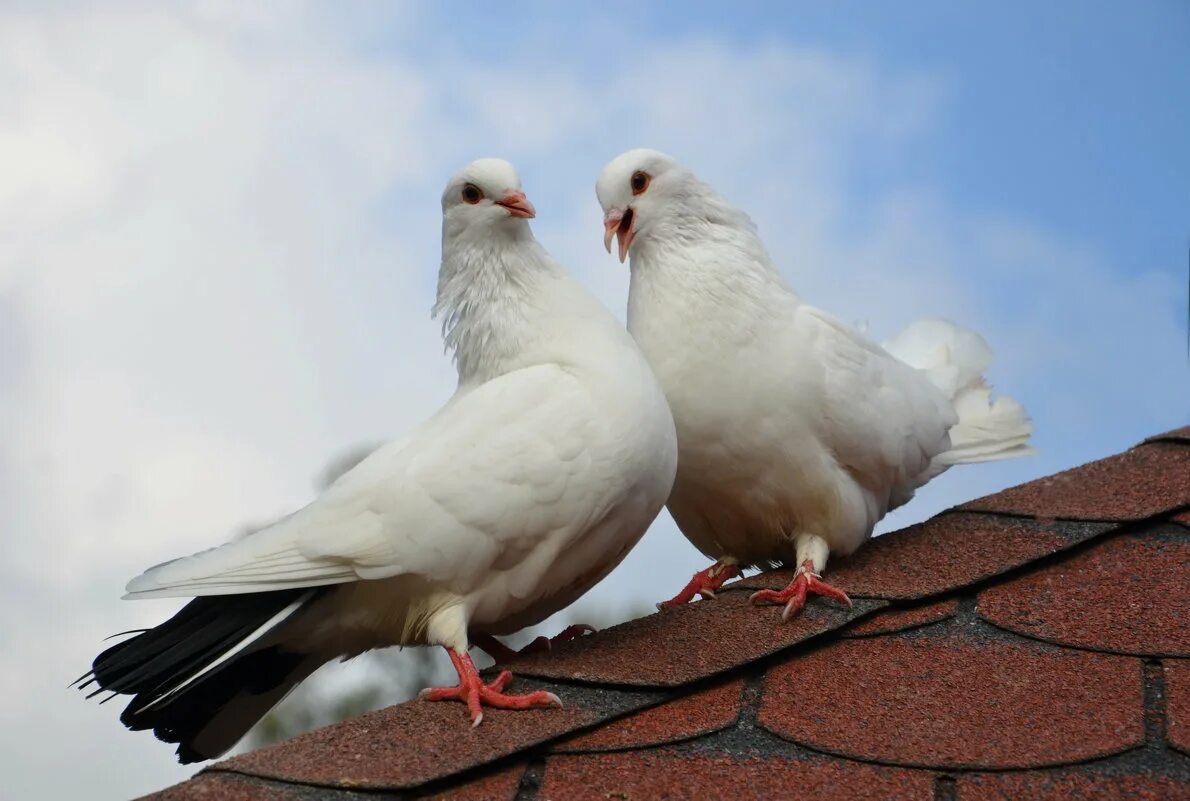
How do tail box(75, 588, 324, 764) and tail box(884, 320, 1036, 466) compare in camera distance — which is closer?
tail box(75, 588, 324, 764)

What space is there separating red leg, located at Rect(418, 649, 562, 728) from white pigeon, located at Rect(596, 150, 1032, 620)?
1054 mm

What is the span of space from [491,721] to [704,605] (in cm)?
96

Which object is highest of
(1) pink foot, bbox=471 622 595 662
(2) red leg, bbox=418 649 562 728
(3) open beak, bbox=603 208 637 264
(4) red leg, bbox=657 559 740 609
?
(3) open beak, bbox=603 208 637 264

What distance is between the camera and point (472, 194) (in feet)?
13.6

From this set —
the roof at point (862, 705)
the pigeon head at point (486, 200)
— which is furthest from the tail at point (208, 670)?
the pigeon head at point (486, 200)

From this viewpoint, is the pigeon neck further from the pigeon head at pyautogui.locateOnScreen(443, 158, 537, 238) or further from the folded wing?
the folded wing

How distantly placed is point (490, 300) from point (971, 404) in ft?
7.40

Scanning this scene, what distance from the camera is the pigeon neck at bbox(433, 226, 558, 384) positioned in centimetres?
404

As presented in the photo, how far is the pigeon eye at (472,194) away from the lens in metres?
4.12

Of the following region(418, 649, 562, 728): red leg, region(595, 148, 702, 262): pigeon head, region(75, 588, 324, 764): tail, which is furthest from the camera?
region(595, 148, 702, 262): pigeon head

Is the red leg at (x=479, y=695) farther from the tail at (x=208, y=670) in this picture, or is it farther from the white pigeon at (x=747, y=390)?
the white pigeon at (x=747, y=390)

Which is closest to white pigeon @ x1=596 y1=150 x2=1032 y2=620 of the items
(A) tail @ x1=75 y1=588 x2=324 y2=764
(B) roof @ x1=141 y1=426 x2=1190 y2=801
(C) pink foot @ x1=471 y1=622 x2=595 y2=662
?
(B) roof @ x1=141 y1=426 x2=1190 y2=801

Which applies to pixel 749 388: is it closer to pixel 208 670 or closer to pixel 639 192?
pixel 639 192

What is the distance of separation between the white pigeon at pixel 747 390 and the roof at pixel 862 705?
0.82 feet
